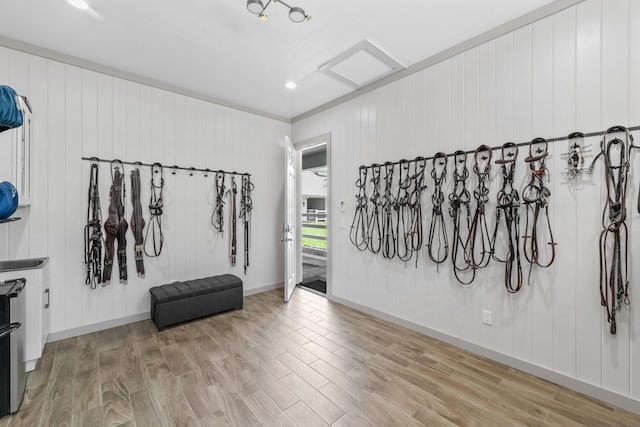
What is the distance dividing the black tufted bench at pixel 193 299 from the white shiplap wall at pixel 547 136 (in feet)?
7.04

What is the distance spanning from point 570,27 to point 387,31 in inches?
55.2

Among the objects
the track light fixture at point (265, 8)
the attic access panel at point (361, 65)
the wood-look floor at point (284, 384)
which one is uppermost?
the attic access panel at point (361, 65)

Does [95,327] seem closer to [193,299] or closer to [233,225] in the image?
[193,299]

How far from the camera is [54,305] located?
9.35 feet

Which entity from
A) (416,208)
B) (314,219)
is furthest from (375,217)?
(314,219)

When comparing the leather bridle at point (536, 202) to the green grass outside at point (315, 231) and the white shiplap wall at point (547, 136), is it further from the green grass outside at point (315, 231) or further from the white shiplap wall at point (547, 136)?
the green grass outside at point (315, 231)

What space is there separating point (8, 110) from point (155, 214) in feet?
7.52

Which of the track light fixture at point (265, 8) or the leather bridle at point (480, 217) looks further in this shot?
the leather bridle at point (480, 217)

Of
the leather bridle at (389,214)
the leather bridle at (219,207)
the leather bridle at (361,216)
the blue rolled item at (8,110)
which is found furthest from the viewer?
the leather bridle at (219,207)

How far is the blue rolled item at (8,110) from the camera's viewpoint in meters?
1.27

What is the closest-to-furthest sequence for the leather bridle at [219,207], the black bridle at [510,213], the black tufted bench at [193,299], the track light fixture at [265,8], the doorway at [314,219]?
the track light fixture at [265,8]
the black bridle at [510,213]
the black tufted bench at [193,299]
the leather bridle at [219,207]
the doorway at [314,219]

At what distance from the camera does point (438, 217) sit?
2.87 meters

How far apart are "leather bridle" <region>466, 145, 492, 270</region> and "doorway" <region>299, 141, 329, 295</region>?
2.05 metres

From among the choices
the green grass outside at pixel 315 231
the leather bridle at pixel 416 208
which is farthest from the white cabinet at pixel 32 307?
the green grass outside at pixel 315 231
